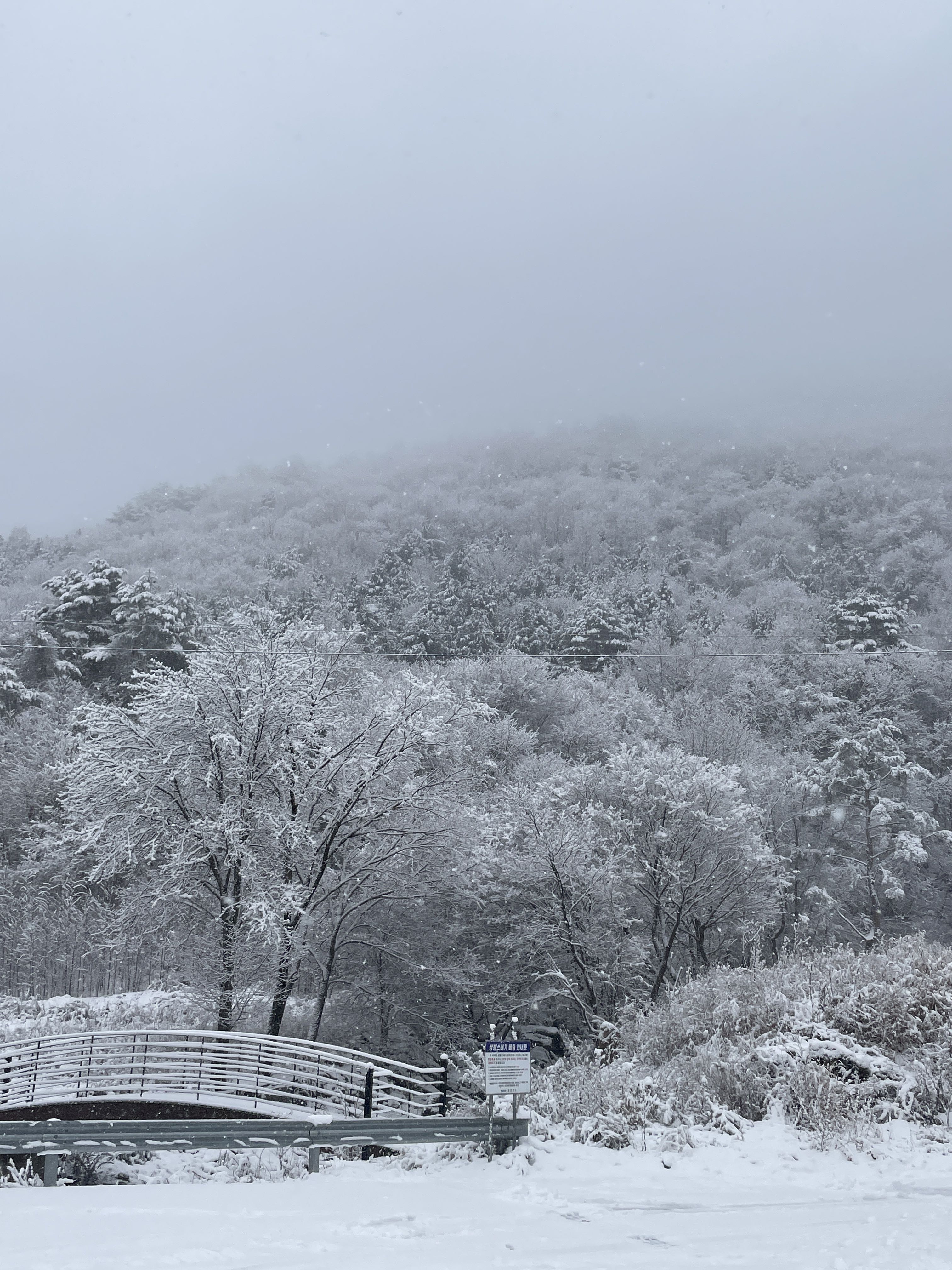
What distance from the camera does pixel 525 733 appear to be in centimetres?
3809

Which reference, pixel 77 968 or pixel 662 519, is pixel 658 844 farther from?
pixel 662 519

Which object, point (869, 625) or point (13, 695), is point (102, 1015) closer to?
point (13, 695)

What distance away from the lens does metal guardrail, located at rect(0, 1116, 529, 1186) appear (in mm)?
8625

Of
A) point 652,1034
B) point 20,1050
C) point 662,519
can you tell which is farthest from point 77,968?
point 662,519

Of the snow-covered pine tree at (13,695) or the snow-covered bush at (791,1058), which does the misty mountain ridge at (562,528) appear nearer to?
the snow-covered pine tree at (13,695)

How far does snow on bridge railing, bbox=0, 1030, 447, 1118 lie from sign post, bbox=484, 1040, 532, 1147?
81.2 inches

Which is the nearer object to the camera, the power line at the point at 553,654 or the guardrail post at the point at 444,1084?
the guardrail post at the point at 444,1084

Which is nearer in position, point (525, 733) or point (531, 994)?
point (531, 994)

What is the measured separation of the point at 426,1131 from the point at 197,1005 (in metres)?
12.2

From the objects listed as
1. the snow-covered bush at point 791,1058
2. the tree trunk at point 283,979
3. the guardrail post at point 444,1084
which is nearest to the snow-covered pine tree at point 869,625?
Result: the snow-covered bush at point 791,1058

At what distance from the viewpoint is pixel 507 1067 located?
9352 millimetres

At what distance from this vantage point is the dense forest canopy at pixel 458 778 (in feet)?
62.8

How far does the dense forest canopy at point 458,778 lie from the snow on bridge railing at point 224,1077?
2.63 metres

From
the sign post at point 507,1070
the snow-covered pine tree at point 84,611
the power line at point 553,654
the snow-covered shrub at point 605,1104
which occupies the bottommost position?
the snow-covered shrub at point 605,1104
